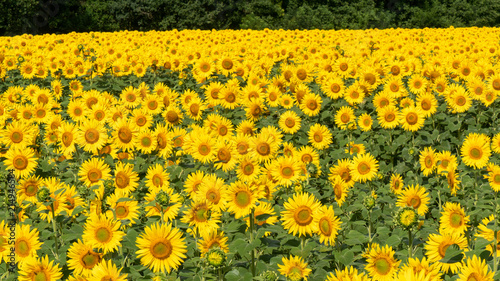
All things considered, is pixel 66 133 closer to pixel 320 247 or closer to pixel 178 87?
pixel 320 247

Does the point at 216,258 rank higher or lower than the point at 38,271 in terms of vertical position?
A: lower

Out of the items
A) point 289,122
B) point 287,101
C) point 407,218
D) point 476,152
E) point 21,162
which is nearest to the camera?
point 407,218

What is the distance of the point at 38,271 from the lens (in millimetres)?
2691

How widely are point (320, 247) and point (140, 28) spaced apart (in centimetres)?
3379

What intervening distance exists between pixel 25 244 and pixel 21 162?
1.61 metres

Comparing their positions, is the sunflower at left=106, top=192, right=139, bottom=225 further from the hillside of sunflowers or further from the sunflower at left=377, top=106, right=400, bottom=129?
the sunflower at left=377, top=106, right=400, bottom=129

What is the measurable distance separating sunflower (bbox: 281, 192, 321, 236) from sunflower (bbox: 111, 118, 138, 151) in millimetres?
2212

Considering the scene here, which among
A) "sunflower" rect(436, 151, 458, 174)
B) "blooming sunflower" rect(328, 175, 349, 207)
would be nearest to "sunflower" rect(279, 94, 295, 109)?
"sunflower" rect(436, 151, 458, 174)

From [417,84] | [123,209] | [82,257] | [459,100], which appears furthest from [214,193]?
[417,84]

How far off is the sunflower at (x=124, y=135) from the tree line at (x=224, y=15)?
27.2m

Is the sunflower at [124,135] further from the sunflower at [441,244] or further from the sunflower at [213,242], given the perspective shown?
the sunflower at [441,244]

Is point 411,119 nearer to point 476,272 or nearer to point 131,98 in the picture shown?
point 131,98

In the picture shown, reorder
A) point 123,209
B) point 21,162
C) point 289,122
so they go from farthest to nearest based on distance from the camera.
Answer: point 289,122 < point 21,162 < point 123,209

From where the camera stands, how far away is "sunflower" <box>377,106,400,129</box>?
262 inches
